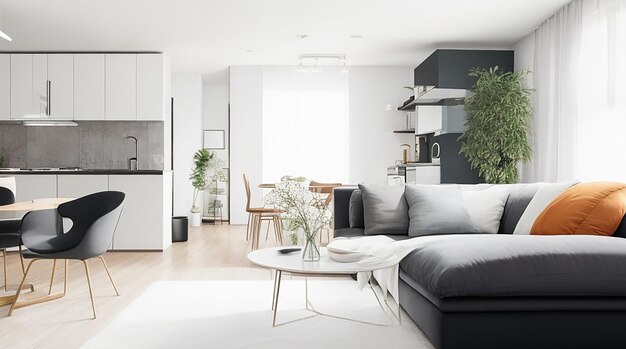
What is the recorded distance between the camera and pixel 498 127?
665cm

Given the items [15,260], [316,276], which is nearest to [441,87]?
[316,276]

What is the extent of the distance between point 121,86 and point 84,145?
1154 millimetres

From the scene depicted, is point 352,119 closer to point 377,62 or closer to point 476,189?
point 377,62

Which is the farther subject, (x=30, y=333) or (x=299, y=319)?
(x=299, y=319)

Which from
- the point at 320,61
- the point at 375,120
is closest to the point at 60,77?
the point at 320,61

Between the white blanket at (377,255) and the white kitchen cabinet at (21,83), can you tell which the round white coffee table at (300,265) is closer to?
the white blanket at (377,255)

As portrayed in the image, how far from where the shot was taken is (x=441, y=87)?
7.23 meters

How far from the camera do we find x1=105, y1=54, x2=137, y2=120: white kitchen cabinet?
7.29 meters

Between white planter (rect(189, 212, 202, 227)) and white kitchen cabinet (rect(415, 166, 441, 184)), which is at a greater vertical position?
white kitchen cabinet (rect(415, 166, 441, 184))

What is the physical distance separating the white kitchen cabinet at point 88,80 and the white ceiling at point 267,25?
0.21 meters

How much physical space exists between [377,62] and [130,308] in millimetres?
6293

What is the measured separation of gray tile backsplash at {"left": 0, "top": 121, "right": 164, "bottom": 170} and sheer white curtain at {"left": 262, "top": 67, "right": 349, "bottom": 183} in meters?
A: 2.21

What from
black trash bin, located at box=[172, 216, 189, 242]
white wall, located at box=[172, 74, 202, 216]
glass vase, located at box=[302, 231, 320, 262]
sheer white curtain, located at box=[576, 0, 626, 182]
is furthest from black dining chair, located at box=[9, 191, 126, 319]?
white wall, located at box=[172, 74, 202, 216]

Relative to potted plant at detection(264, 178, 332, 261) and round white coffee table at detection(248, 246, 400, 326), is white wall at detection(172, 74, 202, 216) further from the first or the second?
potted plant at detection(264, 178, 332, 261)
